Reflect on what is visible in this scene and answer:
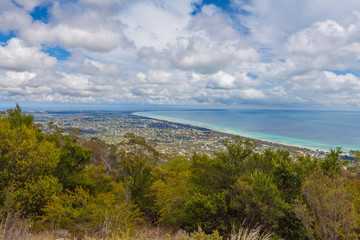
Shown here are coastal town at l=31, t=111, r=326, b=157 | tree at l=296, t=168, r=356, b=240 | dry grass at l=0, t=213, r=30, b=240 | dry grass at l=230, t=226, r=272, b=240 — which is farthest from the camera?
coastal town at l=31, t=111, r=326, b=157

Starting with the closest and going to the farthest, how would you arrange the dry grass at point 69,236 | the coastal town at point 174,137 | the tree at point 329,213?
the dry grass at point 69,236 → the tree at point 329,213 → the coastal town at point 174,137

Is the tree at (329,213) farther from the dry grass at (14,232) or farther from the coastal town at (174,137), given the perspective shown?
the dry grass at (14,232)

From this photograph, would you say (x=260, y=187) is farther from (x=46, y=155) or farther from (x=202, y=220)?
(x=46, y=155)

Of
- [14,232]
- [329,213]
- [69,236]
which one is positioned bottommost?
[69,236]

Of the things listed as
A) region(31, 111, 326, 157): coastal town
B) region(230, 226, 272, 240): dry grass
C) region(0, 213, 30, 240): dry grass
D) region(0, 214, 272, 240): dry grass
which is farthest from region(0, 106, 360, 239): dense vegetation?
region(31, 111, 326, 157): coastal town

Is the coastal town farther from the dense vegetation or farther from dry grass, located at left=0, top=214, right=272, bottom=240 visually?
dry grass, located at left=0, top=214, right=272, bottom=240

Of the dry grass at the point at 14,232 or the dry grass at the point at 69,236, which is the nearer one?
the dry grass at the point at 69,236

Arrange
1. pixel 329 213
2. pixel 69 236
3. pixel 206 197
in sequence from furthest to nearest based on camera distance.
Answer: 1. pixel 206 197
2. pixel 329 213
3. pixel 69 236

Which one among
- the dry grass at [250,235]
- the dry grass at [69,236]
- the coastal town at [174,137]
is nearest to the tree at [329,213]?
the dry grass at [69,236]

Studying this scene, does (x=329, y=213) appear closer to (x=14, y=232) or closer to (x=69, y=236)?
(x=69, y=236)

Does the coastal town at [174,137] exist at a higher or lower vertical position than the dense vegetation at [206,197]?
lower

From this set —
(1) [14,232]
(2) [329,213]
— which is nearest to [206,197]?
(2) [329,213]

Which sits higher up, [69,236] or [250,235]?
[250,235]
